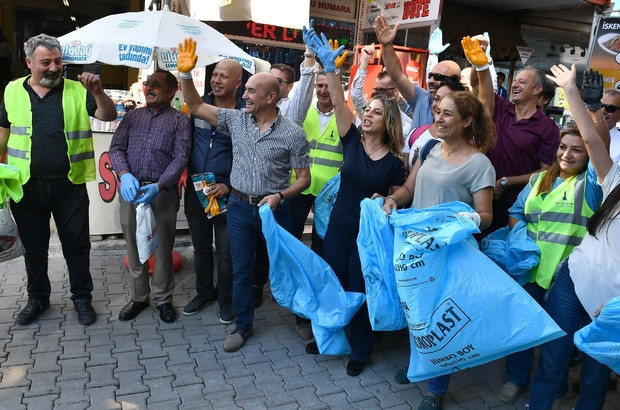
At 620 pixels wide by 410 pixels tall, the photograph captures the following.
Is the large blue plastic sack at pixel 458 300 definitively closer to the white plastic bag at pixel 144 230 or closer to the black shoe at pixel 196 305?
the white plastic bag at pixel 144 230

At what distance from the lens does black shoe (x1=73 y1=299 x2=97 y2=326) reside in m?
4.07

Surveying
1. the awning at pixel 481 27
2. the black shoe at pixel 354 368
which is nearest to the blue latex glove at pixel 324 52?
the black shoe at pixel 354 368

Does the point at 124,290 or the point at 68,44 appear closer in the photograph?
the point at 68,44

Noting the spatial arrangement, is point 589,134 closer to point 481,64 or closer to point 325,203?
point 481,64

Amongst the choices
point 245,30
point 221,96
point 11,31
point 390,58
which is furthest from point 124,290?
point 11,31

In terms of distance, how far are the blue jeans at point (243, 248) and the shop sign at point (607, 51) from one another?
585 cm

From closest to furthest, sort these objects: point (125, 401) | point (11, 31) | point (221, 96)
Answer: point (125, 401) → point (221, 96) → point (11, 31)

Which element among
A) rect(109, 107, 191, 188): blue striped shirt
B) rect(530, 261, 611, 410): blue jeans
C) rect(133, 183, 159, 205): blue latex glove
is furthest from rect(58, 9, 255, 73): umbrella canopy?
rect(530, 261, 611, 410): blue jeans

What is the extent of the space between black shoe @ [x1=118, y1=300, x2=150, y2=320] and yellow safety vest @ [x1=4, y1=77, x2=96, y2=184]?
106 cm

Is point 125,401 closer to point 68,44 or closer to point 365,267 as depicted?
point 365,267

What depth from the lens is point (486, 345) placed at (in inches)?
110

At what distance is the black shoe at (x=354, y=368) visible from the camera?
11.9 ft

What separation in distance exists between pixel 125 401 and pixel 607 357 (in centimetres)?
258

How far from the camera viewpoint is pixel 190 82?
12.1ft
